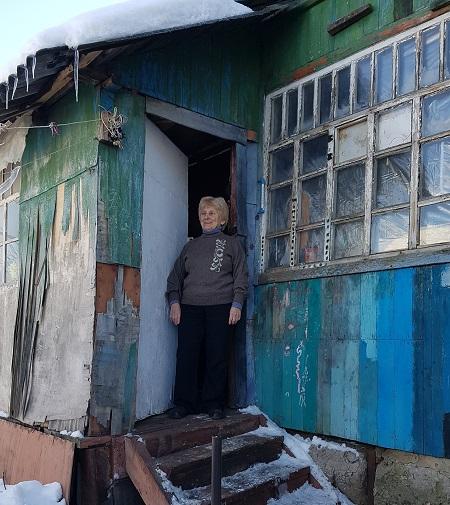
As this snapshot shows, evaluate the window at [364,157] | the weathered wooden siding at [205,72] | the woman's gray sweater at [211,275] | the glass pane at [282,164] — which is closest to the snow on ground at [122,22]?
the weathered wooden siding at [205,72]

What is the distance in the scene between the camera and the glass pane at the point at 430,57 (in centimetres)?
366

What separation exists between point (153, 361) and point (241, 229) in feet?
4.29

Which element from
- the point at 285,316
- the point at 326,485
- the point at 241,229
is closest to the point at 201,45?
the point at 241,229

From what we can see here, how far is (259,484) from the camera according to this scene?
140 inches

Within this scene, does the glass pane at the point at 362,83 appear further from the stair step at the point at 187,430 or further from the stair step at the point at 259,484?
the stair step at the point at 259,484

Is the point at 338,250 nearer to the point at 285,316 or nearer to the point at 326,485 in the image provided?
the point at 285,316

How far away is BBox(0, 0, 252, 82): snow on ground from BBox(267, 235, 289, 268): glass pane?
1.74 meters

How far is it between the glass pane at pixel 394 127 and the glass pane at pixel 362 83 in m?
0.20

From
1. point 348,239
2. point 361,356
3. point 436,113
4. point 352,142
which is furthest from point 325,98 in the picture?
point 361,356

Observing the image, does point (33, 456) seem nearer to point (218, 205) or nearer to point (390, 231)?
point (218, 205)

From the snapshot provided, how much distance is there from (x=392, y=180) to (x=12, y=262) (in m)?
3.45

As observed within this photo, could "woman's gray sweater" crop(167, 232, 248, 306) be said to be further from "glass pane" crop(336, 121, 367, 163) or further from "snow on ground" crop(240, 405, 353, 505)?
"glass pane" crop(336, 121, 367, 163)

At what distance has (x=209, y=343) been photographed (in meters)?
4.41

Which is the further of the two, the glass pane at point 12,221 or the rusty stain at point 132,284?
the glass pane at point 12,221
